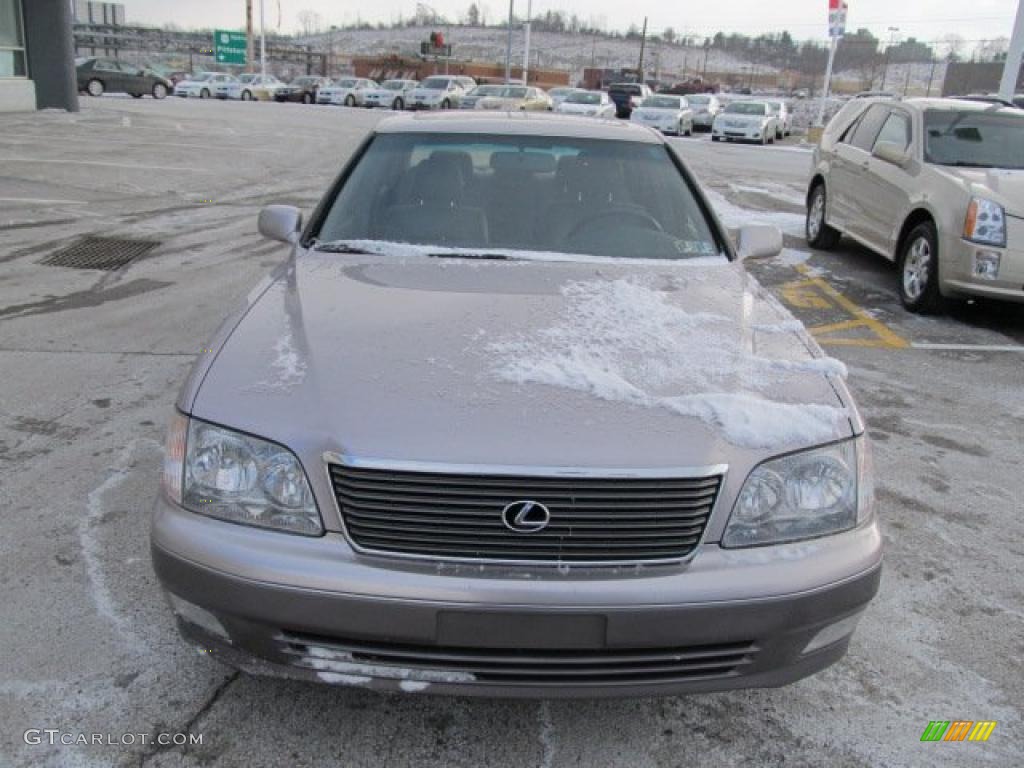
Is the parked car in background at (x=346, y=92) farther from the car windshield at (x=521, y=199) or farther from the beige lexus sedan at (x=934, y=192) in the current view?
the car windshield at (x=521, y=199)

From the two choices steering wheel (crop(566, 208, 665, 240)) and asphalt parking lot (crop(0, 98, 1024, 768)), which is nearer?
asphalt parking lot (crop(0, 98, 1024, 768))

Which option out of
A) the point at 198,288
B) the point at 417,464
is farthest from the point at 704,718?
the point at 198,288

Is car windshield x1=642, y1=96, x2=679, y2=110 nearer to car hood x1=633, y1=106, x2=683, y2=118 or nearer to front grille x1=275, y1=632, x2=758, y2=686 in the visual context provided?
car hood x1=633, y1=106, x2=683, y2=118

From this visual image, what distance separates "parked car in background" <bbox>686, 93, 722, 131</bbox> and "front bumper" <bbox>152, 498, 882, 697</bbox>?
33.6 metres

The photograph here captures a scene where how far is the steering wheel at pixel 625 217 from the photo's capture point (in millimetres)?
3682

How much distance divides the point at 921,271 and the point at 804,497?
18.8ft

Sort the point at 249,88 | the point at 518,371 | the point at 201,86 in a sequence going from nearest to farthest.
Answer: the point at 518,371 < the point at 201,86 < the point at 249,88

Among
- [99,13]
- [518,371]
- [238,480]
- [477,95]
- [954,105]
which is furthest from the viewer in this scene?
[99,13]

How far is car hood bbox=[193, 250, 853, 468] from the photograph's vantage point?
2.14 m

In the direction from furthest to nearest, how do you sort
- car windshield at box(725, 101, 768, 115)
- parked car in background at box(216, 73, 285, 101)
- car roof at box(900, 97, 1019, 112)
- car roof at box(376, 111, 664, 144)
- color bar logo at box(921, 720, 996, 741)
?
parked car in background at box(216, 73, 285, 101) < car windshield at box(725, 101, 768, 115) < car roof at box(900, 97, 1019, 112) < car roof at box(376, 111, 664, 144) < color bar logo at box(921, 720, 996, 741)

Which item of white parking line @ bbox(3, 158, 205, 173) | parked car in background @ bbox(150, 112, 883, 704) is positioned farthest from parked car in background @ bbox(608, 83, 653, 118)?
parked car in background @ bbox(150, 112, 883, 704)

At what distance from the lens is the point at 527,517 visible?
2.06m

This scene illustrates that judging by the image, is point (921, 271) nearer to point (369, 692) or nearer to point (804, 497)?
point (804, 497)

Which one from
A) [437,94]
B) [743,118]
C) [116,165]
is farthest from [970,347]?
[437,94]
